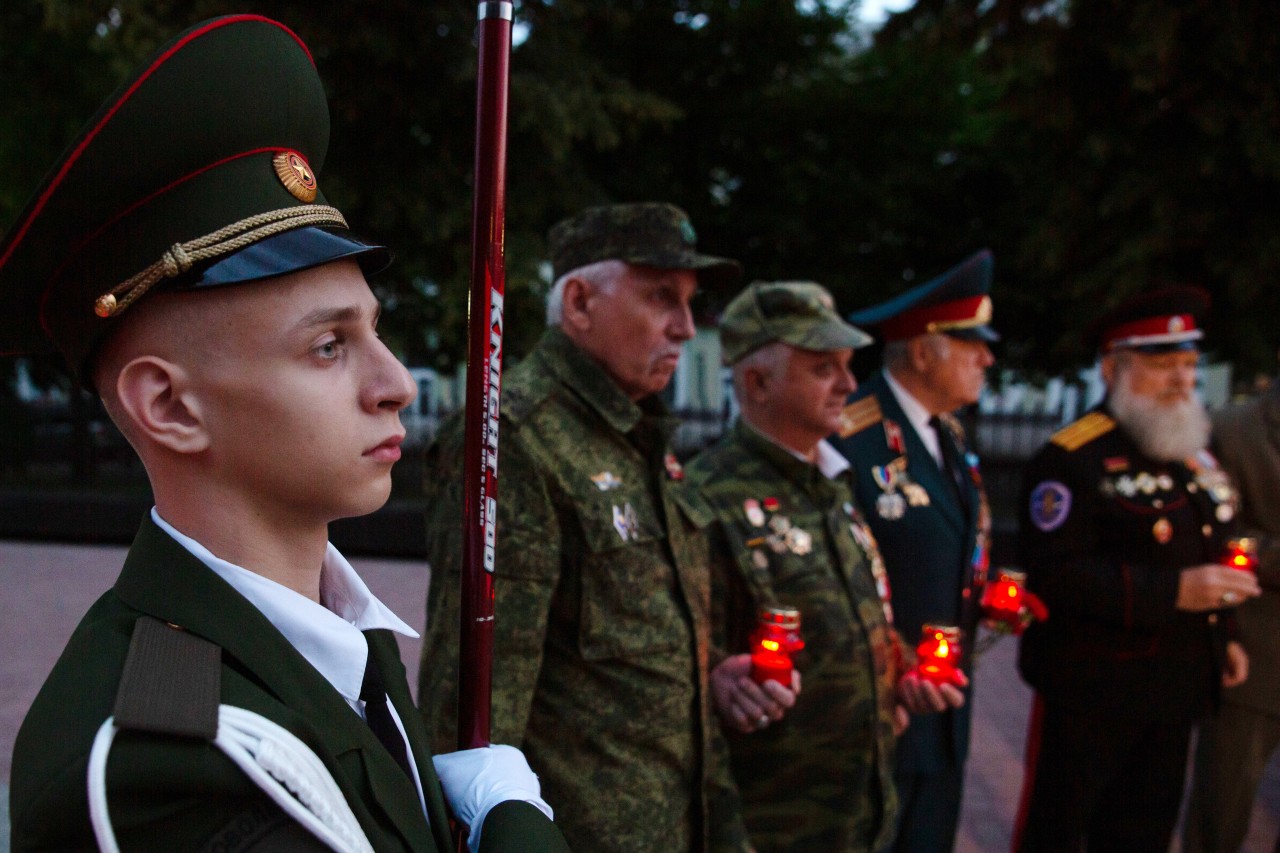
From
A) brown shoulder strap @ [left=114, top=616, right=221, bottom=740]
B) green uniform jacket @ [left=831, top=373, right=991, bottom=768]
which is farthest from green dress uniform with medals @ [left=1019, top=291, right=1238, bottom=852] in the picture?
brown shoulder strap @ [left=114, top=616, right=221, bottom=740]

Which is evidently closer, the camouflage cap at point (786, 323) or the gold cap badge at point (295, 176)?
the gold cap badge at point (295, 176)

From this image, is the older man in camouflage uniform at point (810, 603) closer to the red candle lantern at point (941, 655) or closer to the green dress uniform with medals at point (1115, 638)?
the red candle lantern at point (941, 655)

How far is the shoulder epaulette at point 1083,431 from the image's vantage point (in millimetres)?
3541

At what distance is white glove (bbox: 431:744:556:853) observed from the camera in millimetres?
1272

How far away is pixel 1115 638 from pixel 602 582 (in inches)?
85.7

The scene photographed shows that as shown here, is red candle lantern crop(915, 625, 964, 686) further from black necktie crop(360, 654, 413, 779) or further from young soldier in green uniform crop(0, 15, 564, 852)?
black necktie crop(360, 654, 413, 779)

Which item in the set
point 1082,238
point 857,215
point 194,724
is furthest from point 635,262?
point 857,215

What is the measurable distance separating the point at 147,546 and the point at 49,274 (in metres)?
0.33

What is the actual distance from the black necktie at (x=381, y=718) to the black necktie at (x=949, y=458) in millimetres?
2614

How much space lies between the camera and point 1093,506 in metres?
3.46

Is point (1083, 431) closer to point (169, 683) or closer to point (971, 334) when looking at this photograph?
point (971, 334)

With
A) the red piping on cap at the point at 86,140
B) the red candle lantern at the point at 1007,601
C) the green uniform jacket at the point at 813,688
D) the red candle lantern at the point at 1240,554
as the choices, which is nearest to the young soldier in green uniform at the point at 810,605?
the green uniform jacket at the point at 813,688

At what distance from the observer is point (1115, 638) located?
132 inches

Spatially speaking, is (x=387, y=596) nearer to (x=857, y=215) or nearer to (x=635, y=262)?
(x=635, y=262)
